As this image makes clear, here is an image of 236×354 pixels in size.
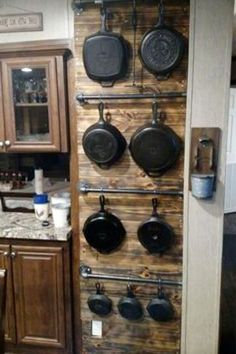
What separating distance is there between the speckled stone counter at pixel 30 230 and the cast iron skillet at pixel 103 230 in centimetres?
18

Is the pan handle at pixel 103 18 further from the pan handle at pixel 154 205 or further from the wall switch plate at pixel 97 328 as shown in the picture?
the wall switch plate at pixel 97 328

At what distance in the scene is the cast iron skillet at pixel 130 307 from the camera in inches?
81.9

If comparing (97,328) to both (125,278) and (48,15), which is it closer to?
(125,278)

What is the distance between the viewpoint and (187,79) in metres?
1.86

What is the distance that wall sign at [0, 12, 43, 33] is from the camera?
2029mm

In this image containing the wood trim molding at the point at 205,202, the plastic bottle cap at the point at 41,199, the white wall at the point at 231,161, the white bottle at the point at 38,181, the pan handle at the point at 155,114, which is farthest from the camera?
the white wall at the point at 231,161

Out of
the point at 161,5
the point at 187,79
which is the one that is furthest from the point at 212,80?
the point at 161,5

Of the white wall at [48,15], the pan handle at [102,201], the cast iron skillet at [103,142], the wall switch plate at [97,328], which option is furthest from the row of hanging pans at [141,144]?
the wall switch plate at [97,328]

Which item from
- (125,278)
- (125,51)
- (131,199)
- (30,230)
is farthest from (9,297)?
(125,51)

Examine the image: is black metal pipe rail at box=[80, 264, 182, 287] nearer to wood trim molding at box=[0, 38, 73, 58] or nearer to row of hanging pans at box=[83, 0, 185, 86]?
row of hanging pans at box=[83, 0, 185, 86]

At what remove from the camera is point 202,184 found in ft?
6.07

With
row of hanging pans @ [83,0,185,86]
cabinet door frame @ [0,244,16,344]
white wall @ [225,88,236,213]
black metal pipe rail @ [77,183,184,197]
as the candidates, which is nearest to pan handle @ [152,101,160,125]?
row of hanging pans @ [83,0,185,86]

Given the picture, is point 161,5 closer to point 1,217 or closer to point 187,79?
point 187,79

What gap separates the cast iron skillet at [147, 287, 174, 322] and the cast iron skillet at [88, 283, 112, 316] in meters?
0.26
